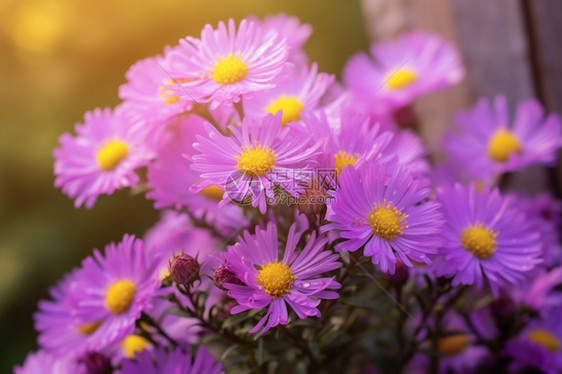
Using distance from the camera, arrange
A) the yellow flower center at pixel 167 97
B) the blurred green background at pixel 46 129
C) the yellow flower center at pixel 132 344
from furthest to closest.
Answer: the blurred green background at pixel 46 129 → the yellow flower center at pixel 132 344 → the yellow flower center at pixel 167 97

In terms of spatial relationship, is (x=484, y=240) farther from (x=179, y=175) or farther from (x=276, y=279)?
(x=179, y=175)

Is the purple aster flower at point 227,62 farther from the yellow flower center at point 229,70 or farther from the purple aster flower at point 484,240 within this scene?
the purple aster flower at point 484,240

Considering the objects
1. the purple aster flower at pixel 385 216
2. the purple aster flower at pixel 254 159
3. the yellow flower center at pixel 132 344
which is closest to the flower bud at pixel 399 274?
the purple aster flower at pixel 385 216

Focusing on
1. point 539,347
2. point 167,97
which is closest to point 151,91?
point 167,97

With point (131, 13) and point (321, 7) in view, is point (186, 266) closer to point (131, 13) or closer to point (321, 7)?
point (131, 13)

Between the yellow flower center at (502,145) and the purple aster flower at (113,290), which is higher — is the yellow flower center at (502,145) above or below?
above

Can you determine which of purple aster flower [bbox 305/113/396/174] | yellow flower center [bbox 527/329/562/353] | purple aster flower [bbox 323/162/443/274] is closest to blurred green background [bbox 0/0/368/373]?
purple aster flower [bbox 305/113/396/174]

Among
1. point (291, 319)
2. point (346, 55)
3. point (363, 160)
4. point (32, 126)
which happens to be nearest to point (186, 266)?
point (291, 319)

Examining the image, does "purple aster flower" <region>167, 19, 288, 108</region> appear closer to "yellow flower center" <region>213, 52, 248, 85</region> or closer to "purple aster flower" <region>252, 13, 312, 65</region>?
"yellow flower center" <region>213, 52, 248, 85</region>
